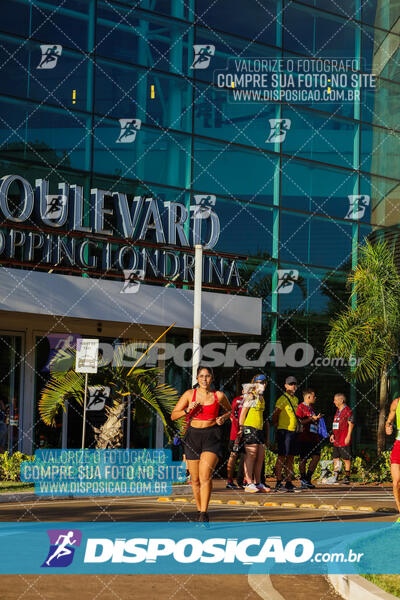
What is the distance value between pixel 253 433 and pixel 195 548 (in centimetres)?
697

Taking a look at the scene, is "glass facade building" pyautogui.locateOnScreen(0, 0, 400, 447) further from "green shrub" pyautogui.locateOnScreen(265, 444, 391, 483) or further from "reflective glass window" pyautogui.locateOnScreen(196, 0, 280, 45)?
"green shrub" pyautogui.locateOnScreen(265, 444, 391, 483)

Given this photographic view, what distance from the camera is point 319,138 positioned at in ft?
99.2

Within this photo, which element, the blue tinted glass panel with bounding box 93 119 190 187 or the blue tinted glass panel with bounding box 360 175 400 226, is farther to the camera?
the blue tinted glass panel with bounding box 360 175 400 226

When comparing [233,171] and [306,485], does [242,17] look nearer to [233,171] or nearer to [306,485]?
[233,171]

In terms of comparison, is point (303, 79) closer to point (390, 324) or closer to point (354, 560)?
point (390, 324)


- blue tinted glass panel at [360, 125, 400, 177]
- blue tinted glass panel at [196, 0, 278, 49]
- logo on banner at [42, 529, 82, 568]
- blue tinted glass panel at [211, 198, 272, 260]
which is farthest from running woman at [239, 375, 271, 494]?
blue tinted glass panel at [360, 125, 400, 177]

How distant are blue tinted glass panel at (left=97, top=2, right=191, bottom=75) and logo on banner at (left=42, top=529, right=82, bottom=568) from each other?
57.3ft

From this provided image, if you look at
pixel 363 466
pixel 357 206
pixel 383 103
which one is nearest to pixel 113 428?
pixel 363 466

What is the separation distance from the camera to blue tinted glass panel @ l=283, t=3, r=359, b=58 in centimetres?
3030

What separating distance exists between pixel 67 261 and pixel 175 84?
704 cm

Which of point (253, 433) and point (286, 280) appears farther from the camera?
point (286, 280)

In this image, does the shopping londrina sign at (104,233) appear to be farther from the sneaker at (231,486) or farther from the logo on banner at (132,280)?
the sneaker at (231,486)

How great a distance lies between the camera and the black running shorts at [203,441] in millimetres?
12109

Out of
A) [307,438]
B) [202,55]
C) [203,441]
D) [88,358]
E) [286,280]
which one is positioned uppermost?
[202,55]
